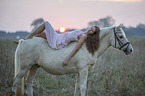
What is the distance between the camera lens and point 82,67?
3.51m

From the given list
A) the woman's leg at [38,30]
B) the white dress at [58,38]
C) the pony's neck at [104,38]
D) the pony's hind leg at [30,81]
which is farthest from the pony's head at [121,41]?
the pony's hind leg at [30,81]

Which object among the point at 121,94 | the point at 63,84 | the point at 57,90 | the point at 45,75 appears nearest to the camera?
the point at 121,94

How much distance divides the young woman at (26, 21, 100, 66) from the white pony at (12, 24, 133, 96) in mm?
114

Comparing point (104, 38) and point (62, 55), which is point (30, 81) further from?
point (104, 38)

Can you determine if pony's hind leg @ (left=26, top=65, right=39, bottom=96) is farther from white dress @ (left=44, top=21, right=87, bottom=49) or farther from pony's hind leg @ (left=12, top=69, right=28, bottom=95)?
white dress @ (left=44, top=21, right=87, bottom=49)

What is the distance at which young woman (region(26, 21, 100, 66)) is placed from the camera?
3532 mm

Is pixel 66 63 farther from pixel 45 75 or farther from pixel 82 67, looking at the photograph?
pixel 45 75

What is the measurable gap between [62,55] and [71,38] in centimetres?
52

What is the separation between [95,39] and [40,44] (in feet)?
4.97

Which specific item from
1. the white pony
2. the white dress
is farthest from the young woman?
the white pony

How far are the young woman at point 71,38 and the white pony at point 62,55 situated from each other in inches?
4.5

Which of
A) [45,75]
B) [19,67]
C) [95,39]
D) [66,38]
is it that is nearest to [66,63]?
[66,38]

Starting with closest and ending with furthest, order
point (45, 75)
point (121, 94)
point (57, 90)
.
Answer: point (121, 94) → point (57, 90) → point (45, 75)

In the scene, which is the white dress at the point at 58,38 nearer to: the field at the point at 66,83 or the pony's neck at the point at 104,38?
the pony's neck at the point at 104,38
